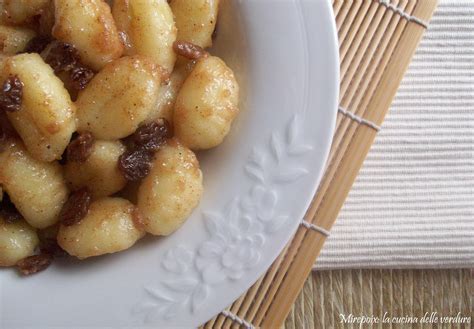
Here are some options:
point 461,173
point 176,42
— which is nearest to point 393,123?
point 461,173

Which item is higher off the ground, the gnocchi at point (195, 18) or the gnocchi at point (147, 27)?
the gnocchi at point (195, 18)

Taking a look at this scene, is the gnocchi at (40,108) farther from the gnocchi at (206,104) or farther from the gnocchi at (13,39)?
the gnocchi at (206,104)

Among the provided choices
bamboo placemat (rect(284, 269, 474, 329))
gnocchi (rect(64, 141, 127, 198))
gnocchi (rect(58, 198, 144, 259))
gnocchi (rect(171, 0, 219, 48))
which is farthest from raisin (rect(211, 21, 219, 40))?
bamboo placemat (rect(284, 269, 474, 329))

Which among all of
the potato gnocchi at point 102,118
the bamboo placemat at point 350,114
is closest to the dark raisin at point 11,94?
the potato gnocchi at point 102,118

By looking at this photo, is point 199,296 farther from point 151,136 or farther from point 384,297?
point 384,297

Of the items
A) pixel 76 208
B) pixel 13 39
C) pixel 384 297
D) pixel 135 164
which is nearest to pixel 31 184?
pixel 76 208

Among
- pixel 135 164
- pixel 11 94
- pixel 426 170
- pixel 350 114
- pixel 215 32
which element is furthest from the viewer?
pixel 426 170

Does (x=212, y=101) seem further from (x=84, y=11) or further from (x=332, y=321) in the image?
(x=332, y=321)
